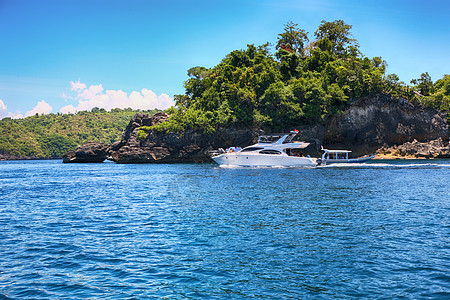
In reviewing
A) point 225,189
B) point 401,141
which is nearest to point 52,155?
point 401,141

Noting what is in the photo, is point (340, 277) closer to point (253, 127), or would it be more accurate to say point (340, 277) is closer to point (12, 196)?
point (12, 196)

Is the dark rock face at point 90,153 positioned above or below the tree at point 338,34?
below

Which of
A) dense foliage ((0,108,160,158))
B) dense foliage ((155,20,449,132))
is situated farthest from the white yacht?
dense foliage ((0,108,160,158))

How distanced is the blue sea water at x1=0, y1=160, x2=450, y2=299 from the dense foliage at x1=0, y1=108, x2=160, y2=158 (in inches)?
5754

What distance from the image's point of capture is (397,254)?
33.7ft

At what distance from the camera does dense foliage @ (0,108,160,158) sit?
486ft

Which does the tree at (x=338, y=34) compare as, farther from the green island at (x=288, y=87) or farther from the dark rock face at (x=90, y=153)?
the dark rock face at (x=90, y=153)

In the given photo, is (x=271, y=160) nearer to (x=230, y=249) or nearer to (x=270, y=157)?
(x=270, y=157)

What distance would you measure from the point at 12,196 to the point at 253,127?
1983 inches

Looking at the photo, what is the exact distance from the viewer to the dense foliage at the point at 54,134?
486 ft

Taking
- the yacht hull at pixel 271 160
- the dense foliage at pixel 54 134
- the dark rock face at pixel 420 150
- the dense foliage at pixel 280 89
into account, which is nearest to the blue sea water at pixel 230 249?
the yacht hull at pixel 271 160

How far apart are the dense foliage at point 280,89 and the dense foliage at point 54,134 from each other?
327ft

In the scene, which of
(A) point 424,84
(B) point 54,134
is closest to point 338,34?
(A) point 424,84

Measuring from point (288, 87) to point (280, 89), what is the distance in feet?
8.28
